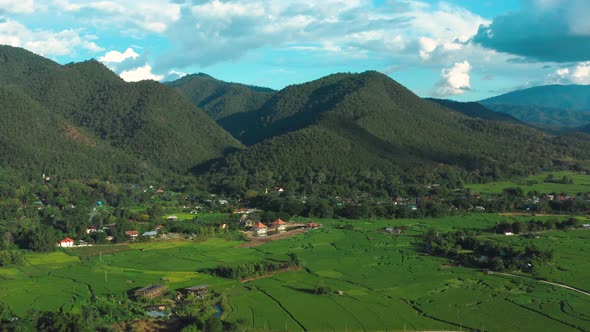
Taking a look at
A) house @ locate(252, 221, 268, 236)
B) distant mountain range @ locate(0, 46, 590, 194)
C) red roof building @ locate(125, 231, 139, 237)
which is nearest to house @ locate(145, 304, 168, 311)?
red roof building @ locate(125, 231, 139, 237)

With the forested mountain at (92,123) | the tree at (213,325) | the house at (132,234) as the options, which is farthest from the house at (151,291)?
the forested mountain at (92,123)

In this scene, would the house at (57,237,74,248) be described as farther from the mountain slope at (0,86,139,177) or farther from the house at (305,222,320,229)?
the mountain slope at (0,86,139,177)

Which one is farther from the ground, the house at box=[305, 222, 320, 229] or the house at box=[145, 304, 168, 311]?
the house at box=[305, 222, 320, 229]

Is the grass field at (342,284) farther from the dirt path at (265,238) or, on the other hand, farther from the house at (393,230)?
the house at (393,230)

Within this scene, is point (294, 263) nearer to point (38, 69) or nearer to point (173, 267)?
point (173, 267)

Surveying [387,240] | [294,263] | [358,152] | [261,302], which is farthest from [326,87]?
[261,302]
